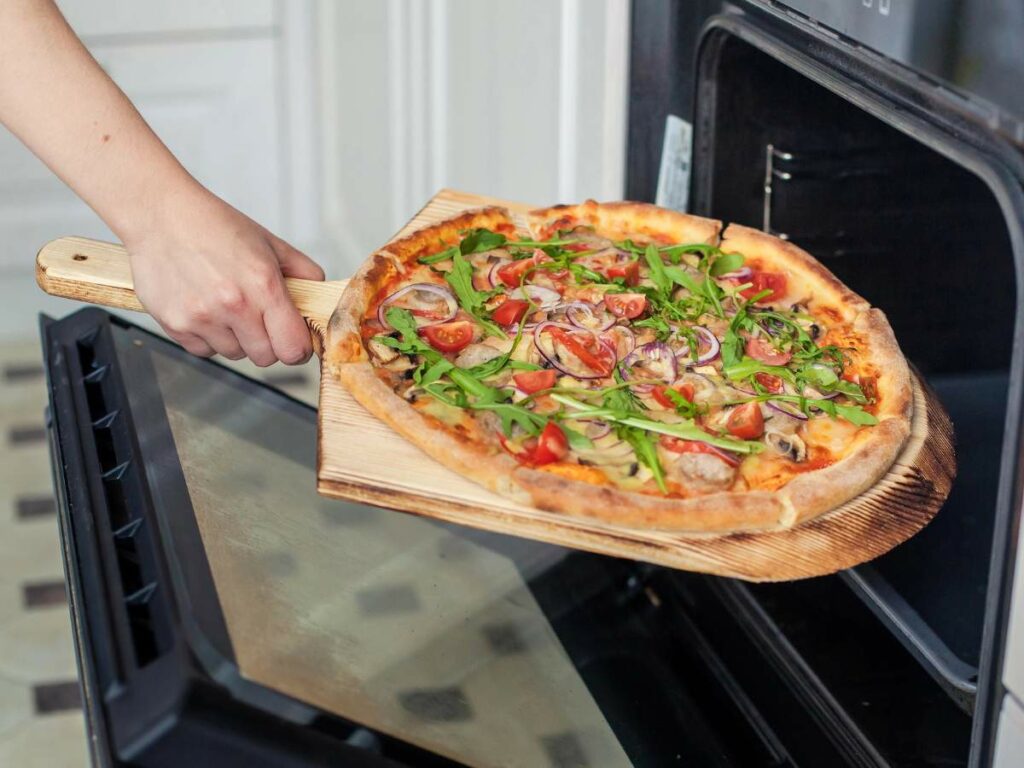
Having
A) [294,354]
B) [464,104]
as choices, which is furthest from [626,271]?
[464,104]

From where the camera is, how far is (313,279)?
1.25 metres

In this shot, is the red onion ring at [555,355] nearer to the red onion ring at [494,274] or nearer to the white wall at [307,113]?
the red onion ring at [494,274]

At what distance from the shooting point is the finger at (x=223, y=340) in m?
1.13

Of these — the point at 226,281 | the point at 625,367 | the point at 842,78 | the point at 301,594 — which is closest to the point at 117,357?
the point at 226,281

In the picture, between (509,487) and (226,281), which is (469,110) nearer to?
(226,281)

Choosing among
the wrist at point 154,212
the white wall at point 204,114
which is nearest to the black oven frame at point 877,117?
the wrist at point 154,212

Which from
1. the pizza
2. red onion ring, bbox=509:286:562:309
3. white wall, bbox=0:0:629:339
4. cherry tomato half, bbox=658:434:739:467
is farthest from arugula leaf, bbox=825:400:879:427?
white wall, bbox=0:0:629:339

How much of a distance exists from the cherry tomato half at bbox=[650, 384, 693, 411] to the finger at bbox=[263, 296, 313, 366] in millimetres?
336

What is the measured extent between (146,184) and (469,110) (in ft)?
3.39

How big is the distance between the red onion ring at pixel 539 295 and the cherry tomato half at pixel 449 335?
9 centimetres

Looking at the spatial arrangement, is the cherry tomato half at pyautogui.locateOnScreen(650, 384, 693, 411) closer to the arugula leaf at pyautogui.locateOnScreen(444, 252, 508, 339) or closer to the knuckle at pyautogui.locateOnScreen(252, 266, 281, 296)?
the arugula leaf at pyautogui.locateOnScreen(444, 252, 508, 339)

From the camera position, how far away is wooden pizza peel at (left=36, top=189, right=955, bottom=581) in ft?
2.99

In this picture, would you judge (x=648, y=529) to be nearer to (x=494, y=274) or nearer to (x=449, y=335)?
(x=449, y=335)

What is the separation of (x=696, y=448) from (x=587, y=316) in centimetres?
23
